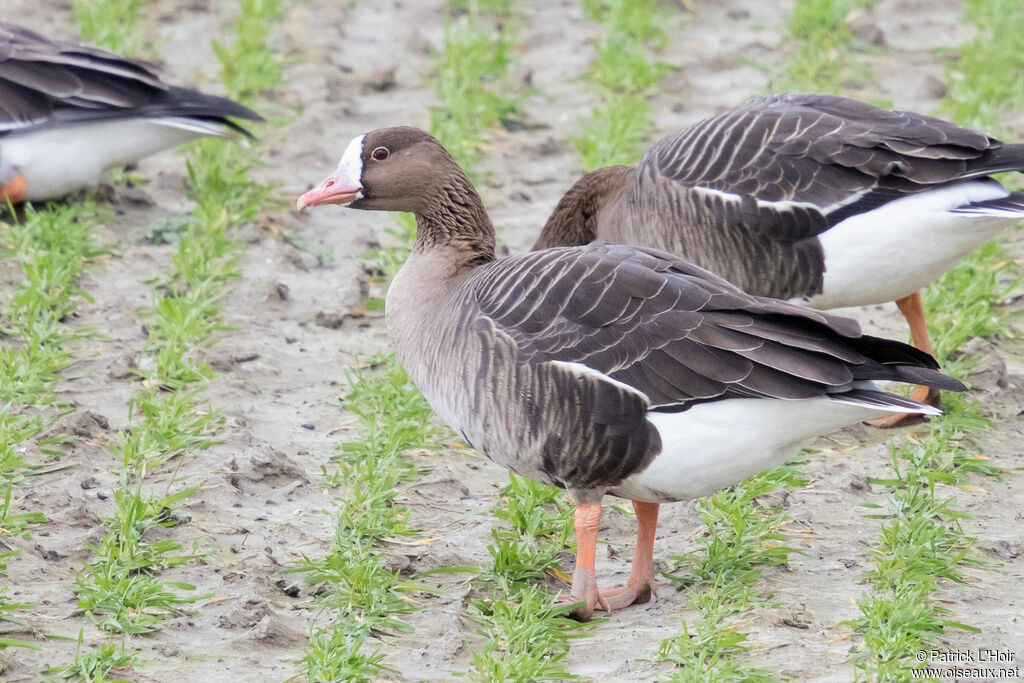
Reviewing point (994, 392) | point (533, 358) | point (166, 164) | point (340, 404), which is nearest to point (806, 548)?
point (533, 358)

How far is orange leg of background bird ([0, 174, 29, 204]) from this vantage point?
250 inches

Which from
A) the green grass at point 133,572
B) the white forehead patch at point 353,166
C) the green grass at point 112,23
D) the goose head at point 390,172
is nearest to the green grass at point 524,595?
the green grass at point 133,572

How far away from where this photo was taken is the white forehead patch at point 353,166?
4629 millimetres

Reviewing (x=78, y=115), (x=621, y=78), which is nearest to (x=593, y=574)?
(x=78, y=115)

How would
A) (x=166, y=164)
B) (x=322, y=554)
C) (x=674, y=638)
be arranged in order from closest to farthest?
(x=674, y=638), (x=322, y=554), (x=166, y=164)

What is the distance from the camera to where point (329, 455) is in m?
4.79

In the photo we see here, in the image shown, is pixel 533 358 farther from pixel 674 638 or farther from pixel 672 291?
pixel 674 638

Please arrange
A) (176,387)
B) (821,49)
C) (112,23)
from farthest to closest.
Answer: (821,49), (112,23), (176,387)

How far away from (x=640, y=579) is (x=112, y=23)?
6.15m

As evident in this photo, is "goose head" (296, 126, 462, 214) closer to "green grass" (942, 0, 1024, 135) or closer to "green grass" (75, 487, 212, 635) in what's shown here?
"green grass" (75, 487, 212, 635)

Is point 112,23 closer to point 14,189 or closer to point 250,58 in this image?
point 250,58

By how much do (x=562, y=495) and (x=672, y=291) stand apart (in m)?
1.11

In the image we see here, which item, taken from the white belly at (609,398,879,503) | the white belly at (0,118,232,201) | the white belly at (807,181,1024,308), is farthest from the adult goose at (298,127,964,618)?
the white belly at (0,118,232,201)

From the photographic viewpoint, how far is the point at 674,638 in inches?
136
